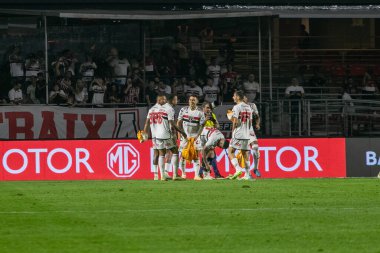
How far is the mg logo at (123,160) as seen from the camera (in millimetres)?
33781

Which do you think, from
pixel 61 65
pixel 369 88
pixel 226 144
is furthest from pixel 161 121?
pixel 369 88

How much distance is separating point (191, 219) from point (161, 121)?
42.2 feet

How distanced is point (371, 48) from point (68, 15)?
13082 mm

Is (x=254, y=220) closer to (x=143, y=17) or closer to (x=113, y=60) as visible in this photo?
(x=143, y=17)

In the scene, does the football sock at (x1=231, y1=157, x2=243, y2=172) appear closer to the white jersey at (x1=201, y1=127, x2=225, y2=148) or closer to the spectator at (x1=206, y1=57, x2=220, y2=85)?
the white jersey at (x1=201, y1=127, x2=225, y2=148)

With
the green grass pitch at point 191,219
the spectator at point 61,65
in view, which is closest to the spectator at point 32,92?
the spectator at point 61,65

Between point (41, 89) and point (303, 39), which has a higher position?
point (303, 39)

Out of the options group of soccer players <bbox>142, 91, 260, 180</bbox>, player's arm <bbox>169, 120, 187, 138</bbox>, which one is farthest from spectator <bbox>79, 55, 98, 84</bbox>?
player's arm <bbox>169, 120, 187, 138</bbox>

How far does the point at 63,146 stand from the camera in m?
33.7

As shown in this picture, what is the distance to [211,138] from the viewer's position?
31.8m

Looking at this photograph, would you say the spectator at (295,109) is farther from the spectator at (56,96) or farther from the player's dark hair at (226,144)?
the spectator at (56,96)

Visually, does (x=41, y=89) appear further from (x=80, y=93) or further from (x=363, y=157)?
(x=363, y=157)

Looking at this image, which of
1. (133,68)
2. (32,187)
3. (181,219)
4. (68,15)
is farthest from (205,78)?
(181,219)

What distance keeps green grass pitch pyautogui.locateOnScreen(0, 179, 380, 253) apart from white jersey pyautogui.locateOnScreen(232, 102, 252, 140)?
404cm
